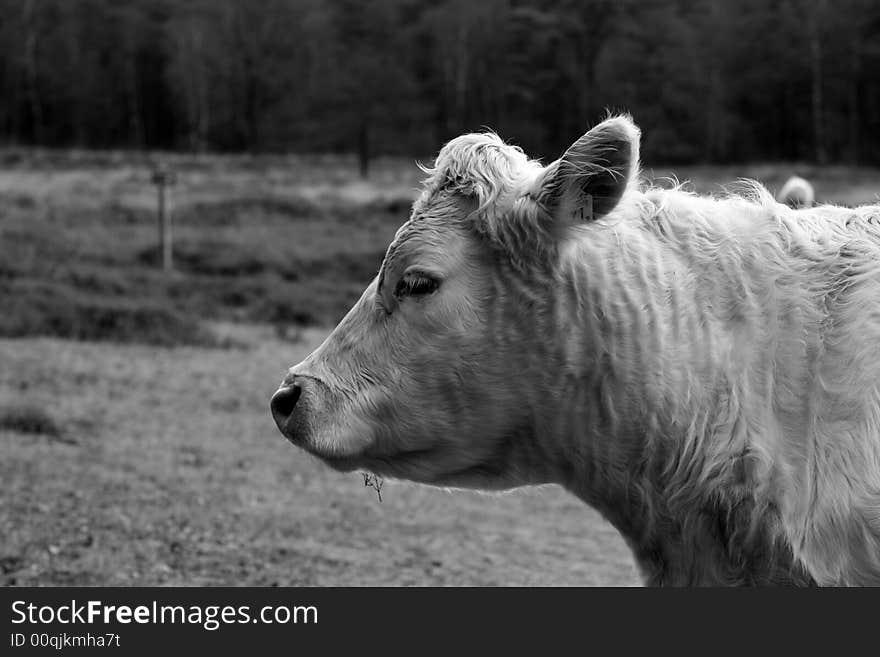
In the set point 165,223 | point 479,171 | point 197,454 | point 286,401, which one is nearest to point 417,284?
point 479,171

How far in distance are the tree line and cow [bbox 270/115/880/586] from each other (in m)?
47.0

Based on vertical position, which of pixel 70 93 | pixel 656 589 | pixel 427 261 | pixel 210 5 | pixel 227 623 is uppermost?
pixel 427 261

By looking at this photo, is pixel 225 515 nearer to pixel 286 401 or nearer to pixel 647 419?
pixel 286 401

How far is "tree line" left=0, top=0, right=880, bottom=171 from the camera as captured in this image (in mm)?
50094

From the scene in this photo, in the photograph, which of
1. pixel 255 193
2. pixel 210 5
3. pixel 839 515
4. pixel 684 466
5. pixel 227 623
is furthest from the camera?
pixel 210 5

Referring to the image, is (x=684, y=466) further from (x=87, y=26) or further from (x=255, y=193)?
(x=87, y=26)

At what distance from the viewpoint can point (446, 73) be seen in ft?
171

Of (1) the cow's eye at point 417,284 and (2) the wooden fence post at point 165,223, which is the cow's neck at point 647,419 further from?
(2) the wooden fence post at point 165,223

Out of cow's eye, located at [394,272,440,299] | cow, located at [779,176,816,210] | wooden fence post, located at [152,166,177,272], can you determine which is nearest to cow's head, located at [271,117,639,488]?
cow's eye, located at [394,272,440,299]

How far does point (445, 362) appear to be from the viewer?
2.92 meters

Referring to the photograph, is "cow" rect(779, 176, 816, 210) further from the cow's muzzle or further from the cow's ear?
the cow's muzzle

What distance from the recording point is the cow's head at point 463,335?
284 cm

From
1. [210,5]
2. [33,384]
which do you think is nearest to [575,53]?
[210,5]

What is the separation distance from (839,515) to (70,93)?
58.6 meters
